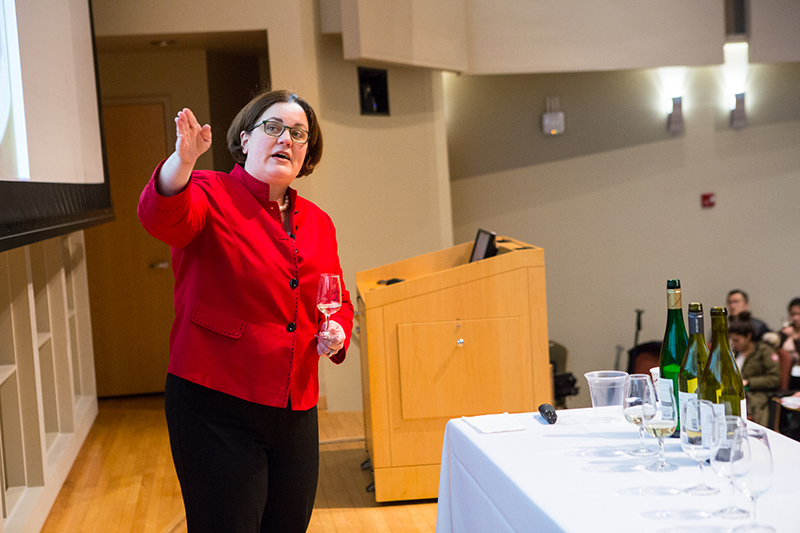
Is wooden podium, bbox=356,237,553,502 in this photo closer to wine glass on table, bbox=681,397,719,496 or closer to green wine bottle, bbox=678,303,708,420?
green wine bottle, bbox=678,303,708,420

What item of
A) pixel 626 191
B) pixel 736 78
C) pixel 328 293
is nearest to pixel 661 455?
pixel 328 293

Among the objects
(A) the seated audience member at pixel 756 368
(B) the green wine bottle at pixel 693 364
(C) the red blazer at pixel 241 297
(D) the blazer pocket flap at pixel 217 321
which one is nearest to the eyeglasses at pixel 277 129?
(C) the red blazer at pixel 241 297

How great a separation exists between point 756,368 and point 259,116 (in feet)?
14.4

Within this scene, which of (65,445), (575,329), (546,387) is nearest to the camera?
(546,387)

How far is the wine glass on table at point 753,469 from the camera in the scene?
1143 mm

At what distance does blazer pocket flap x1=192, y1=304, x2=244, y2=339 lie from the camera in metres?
1.61

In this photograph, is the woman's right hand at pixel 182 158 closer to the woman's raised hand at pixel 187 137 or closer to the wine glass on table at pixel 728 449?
the woman's raised hand at pixel 187 137

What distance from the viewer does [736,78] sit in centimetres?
711

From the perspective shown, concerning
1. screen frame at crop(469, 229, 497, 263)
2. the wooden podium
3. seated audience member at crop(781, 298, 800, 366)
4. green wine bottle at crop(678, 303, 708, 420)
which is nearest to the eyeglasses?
green wine bottle at crop(678, 303, 708, 420)

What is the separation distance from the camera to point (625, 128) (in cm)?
702

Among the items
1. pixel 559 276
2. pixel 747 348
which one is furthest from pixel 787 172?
pixel 747 348

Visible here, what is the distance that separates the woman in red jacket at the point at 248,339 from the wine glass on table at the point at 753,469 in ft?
2.94

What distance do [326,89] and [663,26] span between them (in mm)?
3074

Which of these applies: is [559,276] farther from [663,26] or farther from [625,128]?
[663,26]
